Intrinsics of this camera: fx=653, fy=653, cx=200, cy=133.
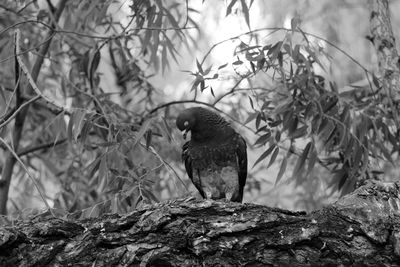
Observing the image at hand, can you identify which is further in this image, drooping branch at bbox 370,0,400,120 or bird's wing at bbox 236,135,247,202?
bird's wing at bbox 236,135,247,202

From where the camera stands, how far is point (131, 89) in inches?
278

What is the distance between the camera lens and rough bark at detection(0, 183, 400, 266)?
302cm

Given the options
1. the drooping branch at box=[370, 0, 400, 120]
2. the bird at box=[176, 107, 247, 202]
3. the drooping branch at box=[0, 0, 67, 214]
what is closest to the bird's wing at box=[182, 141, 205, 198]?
the bird at box=[176, 107, 247, 202]

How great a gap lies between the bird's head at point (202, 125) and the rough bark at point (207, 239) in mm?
2191

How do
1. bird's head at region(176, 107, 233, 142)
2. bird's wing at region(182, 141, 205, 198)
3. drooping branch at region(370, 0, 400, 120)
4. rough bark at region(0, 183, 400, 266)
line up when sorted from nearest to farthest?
rough bark at region(0, 183, 400, 266) < drooping branch at region(370, 0, 400, 120) < bird's head at region(176, 107, 233, 142) < bird's wing at region(182, 141, 205, 198)

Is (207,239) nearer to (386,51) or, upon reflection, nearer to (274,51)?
(274,51)

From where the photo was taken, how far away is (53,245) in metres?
3.05

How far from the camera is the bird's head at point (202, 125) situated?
212 inches

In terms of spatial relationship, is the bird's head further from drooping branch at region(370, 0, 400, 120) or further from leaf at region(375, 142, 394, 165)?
drooping branch at region(370, 0, 400, 120)

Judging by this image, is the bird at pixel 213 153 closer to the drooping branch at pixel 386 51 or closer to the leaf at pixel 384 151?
the leaf at pixel 384 151

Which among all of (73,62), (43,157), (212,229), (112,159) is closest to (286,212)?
(212,229)

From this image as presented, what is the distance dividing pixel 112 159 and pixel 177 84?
7805mm

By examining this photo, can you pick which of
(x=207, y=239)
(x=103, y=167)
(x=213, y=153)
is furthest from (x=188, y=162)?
(x=207, y=239)

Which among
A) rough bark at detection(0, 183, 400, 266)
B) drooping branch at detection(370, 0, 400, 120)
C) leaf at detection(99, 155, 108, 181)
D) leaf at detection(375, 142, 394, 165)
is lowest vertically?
leaf at detection(375, 142, 394, 165)
